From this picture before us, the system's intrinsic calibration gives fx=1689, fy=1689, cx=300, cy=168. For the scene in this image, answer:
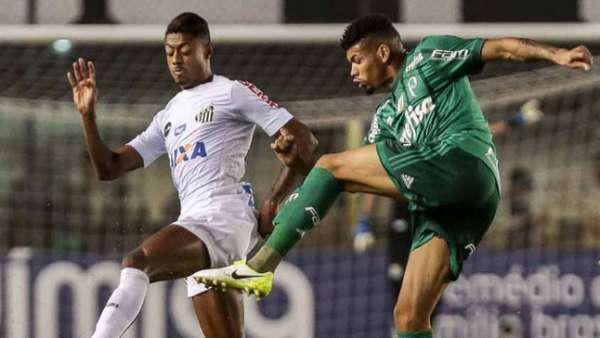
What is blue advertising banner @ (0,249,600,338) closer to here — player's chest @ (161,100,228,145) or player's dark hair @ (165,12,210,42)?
player's chest @ (161,100,228,145)

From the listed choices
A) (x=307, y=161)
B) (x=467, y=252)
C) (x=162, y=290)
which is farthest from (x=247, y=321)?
(x=467, y=252)

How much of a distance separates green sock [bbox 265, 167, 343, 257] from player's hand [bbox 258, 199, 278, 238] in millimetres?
820

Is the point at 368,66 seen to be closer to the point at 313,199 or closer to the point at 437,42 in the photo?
the point at 437,42

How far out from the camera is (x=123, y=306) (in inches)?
243

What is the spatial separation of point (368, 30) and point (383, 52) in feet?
0.32

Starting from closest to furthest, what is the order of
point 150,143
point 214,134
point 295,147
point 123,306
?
point 123,306
point 295,147
point 214,134
point 150,143

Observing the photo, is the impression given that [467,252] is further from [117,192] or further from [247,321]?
[117,192]

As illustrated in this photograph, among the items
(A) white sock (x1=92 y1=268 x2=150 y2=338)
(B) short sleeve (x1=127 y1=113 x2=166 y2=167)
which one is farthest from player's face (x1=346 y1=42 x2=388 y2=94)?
(B) short sleeve (x1=127 y1=113 x2=166 y2=167)

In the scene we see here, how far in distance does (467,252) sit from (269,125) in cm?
115

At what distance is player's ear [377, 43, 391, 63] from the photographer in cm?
604

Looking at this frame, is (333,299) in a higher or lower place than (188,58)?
lower

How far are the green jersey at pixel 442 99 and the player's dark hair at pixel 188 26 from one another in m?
1.11

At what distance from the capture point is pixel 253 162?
9312 millimetres

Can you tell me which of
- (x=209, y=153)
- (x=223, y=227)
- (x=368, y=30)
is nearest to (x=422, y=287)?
(x=368, y=30)
